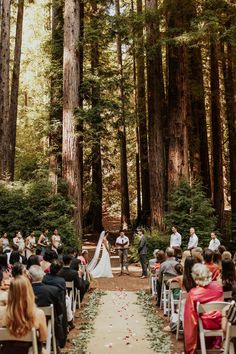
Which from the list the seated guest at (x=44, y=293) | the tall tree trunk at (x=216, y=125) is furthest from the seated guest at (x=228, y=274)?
the tall tree trunk at (x=216, y=125)

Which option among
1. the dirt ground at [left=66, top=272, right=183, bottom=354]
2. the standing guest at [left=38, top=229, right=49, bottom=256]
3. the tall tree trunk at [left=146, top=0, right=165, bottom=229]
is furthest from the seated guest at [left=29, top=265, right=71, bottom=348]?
the tall tree trunk at [left=146, top=0, right=165, bottom=229]

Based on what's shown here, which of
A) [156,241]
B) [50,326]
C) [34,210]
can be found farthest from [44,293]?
[34,210]

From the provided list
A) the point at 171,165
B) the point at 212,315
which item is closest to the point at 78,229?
the point at 171,165

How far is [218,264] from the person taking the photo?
31.1 feet

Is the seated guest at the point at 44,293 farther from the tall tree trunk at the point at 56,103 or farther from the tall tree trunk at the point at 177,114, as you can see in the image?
the tall tree trunk at the point at 56,103

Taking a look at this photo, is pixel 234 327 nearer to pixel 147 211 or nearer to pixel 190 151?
pixel 190 151

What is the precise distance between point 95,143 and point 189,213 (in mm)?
4863

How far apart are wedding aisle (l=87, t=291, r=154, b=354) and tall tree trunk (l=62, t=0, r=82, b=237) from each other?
316 inches

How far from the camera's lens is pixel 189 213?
794 inches

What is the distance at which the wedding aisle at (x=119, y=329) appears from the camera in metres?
7.57

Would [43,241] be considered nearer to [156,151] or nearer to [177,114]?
[156,151]

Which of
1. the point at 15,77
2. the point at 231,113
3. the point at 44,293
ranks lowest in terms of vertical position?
the point at 44,293

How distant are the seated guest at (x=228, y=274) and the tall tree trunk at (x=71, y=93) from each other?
1334 centimetres

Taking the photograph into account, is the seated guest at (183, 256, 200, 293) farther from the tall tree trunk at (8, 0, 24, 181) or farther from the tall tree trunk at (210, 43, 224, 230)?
the tall tree trunk at (8, 0, 24, 181)
